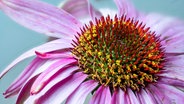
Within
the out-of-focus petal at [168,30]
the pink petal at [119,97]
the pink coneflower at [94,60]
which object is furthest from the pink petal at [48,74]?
the out-of-focus petal at [168,30]

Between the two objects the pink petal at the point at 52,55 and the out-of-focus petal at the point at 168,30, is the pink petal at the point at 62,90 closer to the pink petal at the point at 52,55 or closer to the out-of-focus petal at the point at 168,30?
the pink petal at the point at 52,55

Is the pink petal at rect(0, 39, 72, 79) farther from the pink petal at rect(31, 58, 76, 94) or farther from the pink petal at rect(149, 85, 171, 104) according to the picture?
the pink petal at rect(149, 85, 171, 104)

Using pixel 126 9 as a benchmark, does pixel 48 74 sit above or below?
below

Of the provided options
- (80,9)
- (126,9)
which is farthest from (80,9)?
(126,9)

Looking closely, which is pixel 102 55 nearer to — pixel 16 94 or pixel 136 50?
pixel 136 50

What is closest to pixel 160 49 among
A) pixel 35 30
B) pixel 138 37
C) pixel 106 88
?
pixel 138 37

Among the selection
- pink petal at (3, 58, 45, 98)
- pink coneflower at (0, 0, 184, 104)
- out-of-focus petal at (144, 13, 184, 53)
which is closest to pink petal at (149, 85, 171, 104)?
pink coneflower at (0, 0, 184, 104)

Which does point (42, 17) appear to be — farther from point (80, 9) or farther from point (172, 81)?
point (172, 81)
